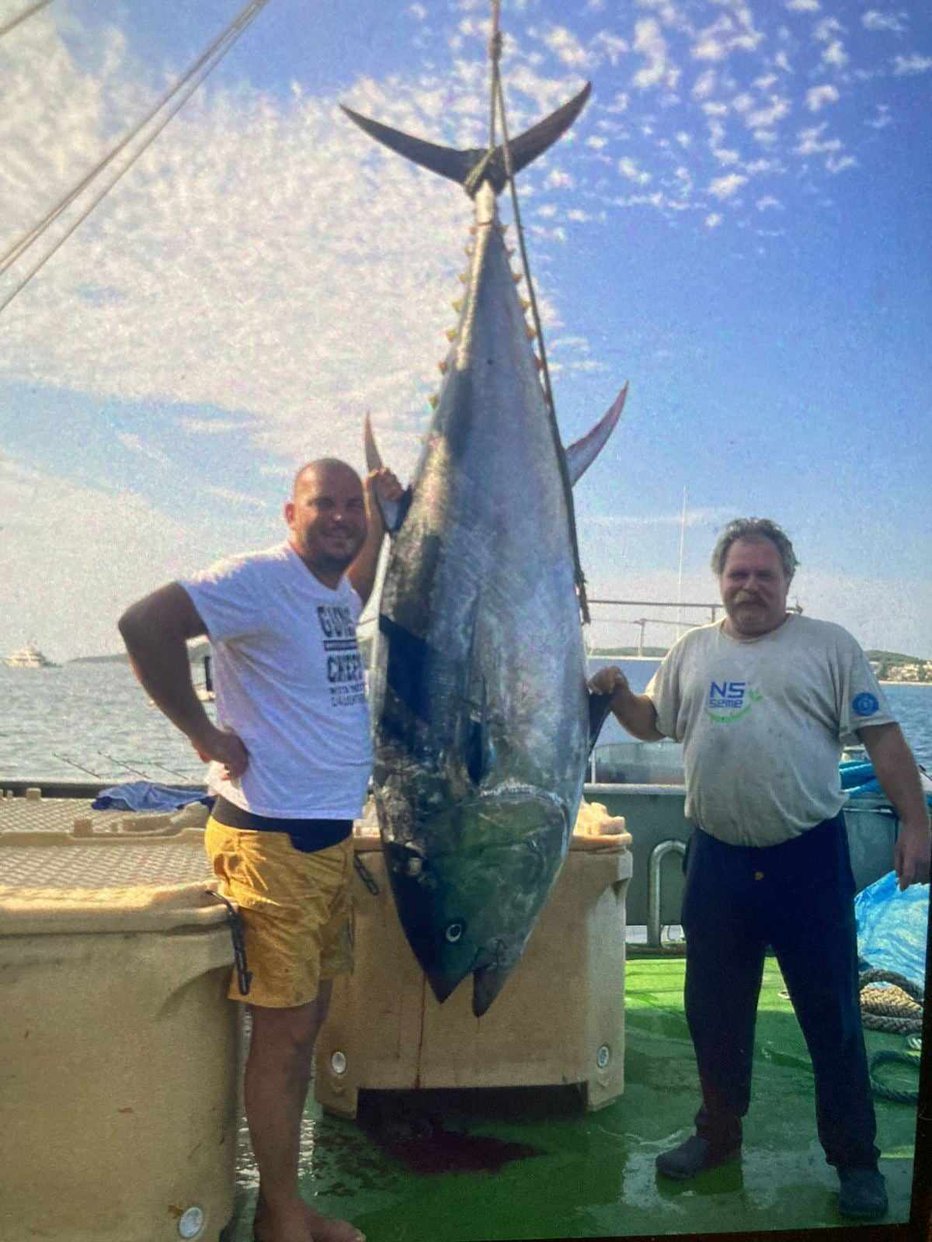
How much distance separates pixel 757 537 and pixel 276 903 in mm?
1322

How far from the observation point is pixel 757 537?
233 cm

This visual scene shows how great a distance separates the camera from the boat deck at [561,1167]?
2.07 m

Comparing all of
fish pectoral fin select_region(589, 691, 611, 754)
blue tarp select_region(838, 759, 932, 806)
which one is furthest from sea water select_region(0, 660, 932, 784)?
fish pectoral fin select_region(589, 691, 611, 754)

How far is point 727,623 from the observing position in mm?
2432

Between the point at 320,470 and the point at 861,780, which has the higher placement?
the point at 320,470

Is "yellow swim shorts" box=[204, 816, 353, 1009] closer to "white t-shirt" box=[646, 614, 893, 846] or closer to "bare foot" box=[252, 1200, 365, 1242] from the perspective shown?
"bare foot" box=[252, 1200, 365, 1242]

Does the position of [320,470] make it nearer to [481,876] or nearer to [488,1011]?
[481,876]

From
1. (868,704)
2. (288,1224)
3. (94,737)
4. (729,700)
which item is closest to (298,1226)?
(288,1224)

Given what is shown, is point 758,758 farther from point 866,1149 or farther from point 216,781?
point 216,781

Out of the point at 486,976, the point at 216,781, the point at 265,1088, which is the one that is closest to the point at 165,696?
the point at 216,781

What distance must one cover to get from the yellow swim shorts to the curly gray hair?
1.15 meters

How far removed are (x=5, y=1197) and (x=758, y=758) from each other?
5.46ft

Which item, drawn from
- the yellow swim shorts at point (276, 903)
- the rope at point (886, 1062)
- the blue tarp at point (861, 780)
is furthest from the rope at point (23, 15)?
the blue tarp at point (861, 780)

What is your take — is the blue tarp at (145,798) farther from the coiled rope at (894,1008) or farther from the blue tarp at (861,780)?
the blue tarp at (861,780)
